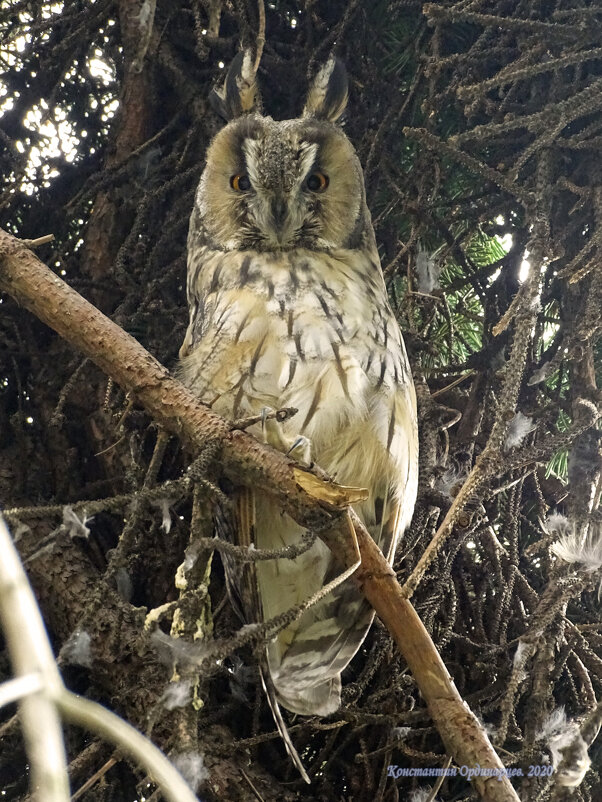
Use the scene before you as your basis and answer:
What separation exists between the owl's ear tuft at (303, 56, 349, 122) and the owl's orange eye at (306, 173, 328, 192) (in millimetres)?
203

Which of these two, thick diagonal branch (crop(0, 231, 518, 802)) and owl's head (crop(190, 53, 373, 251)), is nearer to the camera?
thick diagonal branch (crop(0, 231, 518, 802))

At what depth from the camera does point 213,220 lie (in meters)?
1.69

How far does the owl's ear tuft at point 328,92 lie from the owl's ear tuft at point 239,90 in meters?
0.12

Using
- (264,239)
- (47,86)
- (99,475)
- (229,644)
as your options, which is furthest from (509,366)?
(47,86)

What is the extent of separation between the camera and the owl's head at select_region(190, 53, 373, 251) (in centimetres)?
157

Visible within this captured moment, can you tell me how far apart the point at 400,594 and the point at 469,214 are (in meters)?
1.04

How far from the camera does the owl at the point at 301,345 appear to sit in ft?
4.62

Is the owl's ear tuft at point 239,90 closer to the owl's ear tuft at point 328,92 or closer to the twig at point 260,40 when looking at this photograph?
the twig at point 260,40

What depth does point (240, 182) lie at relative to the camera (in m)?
1.64

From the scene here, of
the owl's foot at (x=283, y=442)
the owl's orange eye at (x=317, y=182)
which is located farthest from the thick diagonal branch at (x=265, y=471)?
the owl's orange eye at (x=317, y=182)

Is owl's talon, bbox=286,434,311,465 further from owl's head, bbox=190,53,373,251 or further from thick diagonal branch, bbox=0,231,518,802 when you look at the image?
owl's head, bbox=190,53,373,251

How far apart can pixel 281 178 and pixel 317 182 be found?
105 millimetres

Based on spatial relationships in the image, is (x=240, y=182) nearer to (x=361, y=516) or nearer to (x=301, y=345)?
(x=301, y=345)

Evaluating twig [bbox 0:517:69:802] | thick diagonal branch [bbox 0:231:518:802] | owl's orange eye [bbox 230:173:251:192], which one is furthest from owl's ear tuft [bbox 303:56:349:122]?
twig [bbox 0:517:69:802]
